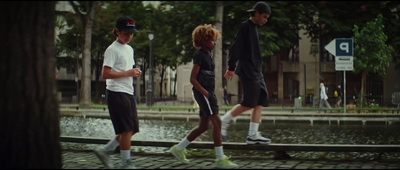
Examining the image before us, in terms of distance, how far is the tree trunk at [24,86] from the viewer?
3871 mm

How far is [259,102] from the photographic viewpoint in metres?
5.95

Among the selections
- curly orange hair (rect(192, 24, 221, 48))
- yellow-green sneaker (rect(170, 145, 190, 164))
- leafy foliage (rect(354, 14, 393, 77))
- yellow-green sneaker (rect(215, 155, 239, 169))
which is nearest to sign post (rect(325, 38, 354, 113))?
leafy foliage (rect(354, 14, 393, 77))

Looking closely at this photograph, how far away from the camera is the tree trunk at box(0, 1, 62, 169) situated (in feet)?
12.7

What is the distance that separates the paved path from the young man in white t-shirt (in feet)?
1.62

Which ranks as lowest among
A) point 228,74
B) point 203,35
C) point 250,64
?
point 228,74

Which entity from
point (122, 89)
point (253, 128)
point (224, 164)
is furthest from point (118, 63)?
point (253, 128)

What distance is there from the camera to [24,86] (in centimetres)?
391

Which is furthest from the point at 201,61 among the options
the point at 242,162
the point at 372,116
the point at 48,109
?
the point at 372,116

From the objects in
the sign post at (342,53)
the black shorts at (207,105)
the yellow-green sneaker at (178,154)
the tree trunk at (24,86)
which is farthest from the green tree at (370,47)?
the tree trunk at (24,86)

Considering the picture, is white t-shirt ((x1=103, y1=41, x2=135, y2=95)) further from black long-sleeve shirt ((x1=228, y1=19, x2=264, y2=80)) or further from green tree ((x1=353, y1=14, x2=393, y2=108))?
green tree ((x1=353, y1=14, x2=393, y2=108))

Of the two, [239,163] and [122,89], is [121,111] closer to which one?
[122,89]

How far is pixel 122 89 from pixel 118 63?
307mm

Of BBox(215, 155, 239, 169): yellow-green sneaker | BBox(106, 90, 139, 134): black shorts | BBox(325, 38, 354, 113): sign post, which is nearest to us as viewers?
BBox(106, 90, 139, 134): black shorts

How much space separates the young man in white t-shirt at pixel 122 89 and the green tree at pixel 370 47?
83.7 ft
